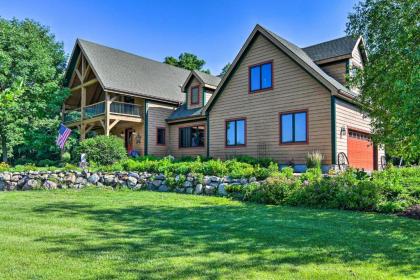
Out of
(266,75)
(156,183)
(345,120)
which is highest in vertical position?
(266,75)

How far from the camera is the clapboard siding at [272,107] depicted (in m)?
15.0

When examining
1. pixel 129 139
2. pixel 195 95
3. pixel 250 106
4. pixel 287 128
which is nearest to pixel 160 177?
pixel 287 128

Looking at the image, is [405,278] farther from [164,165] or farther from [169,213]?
[164,165]

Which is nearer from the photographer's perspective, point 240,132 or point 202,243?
point 202,243

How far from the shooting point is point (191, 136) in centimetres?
2223

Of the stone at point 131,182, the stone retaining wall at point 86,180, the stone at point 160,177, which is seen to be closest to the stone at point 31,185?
the stone retaining wall at point 86,180

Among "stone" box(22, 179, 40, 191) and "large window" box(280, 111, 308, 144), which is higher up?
"large window" box(280, 111, 308, 144)

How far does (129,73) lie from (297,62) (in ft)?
42.8

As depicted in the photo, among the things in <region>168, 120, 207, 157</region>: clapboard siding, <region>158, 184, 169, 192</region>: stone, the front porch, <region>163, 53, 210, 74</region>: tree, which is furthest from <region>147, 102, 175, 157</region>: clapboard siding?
<region>163, 53, 210, 74</region>: tree

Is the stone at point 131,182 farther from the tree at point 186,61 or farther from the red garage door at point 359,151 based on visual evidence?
the tree at point 186,61

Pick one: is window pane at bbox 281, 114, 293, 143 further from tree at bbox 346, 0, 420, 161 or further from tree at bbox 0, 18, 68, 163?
tree at bbox 0, 18, 68, 163

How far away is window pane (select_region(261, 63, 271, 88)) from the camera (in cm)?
1711

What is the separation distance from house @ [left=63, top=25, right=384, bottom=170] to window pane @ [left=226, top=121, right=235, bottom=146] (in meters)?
0.05

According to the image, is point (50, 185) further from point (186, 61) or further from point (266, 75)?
point (186, 61)
